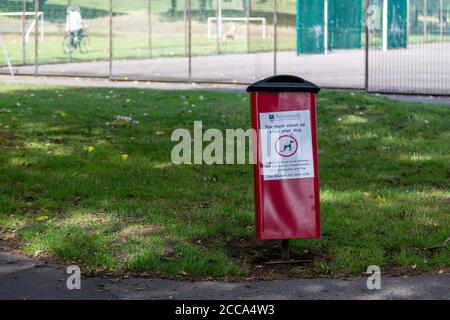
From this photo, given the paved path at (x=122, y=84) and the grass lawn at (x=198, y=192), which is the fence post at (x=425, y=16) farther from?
the grass lawn at (x=198, y=192)

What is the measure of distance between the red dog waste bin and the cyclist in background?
2291 centimetres

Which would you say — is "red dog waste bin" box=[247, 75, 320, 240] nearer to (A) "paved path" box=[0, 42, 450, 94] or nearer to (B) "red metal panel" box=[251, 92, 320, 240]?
(B) "red metal panel" box=[251, 92, 320, 240]

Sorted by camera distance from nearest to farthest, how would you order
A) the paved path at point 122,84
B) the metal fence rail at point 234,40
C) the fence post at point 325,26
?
1. the paved path at point 122,84
2. the metal fence rail at point 234,40
3. the fence post at point 325,26

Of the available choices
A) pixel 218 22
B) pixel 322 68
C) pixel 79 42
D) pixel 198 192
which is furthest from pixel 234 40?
pixel 198 192

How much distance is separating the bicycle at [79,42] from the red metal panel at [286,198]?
23683 millimetres

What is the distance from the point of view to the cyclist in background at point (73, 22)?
29312 millimetres

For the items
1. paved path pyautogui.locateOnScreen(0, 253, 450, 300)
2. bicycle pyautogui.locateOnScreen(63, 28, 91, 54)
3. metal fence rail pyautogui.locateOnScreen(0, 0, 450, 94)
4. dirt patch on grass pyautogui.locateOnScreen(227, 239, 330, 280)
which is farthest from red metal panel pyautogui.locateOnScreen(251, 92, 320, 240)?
bicycle pyautogui.locateOnScreen(63, 28, 91, 54)

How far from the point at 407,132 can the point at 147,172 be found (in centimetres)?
389

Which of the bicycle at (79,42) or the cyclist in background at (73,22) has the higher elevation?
the cyclist in background at (73,22)

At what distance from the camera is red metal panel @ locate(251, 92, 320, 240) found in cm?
698

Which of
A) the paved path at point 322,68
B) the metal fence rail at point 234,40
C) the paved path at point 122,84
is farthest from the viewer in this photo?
the metal fence rail at point 234,40

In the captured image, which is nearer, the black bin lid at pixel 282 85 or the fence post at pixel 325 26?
the black bin lid at pixel 282 85

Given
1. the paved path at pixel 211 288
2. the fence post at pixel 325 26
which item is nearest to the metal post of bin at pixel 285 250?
the paved path at pixel 211 288
